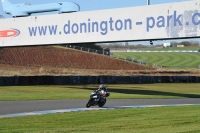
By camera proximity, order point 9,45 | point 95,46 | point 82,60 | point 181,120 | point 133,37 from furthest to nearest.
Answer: point 95,46 → point 82,60 → point 9,45 → point 133,37 → point 181,120

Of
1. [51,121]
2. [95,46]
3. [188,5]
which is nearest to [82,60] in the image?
[95,46]

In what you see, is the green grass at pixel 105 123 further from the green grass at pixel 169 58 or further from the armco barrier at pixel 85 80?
the green grass at pixel 169 58

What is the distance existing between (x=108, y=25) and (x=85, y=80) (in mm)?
13254

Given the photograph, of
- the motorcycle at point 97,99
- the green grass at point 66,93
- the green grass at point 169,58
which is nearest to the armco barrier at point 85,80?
the green grass at point 66,93

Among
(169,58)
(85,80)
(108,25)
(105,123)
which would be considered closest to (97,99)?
(105,123)

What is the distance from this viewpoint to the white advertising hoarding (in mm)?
23969

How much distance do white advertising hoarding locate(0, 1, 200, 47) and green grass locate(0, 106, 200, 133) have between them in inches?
312

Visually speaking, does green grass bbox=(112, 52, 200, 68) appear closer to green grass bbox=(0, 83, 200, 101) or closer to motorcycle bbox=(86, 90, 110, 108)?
green grass bbox=(0, 83, 200, 101)

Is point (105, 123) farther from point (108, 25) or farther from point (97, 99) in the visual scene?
point (108, 25)

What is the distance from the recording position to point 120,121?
14570 millimetres

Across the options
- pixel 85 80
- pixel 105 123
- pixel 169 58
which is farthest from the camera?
pixel 169 58

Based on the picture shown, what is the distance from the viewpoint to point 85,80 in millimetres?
39688

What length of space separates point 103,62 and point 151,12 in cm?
4327

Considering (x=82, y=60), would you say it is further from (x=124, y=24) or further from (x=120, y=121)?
(x=120, y=121)
